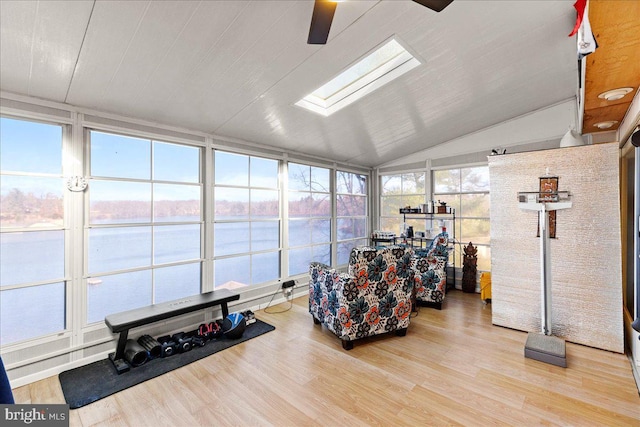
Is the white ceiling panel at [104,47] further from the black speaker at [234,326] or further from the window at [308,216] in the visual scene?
the window at [308,216]

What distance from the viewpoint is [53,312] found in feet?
8.69

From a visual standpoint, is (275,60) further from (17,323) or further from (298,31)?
(17,323)

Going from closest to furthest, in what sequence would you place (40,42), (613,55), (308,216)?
(613,55)
(40,42)
(308,216)

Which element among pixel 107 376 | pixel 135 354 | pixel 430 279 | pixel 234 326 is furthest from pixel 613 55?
pixel 107 376

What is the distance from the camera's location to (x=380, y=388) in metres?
2.32

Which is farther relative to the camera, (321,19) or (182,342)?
(182,342)

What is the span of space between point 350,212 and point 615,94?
424 cm

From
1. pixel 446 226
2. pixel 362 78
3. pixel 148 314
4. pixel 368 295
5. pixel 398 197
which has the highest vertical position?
pixel 362 78

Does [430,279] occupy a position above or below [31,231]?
below

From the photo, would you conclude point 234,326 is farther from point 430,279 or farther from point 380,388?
point 430,279

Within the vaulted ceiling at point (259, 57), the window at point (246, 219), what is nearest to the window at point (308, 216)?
the window at point (246, 219)

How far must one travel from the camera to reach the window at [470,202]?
15.9 feet

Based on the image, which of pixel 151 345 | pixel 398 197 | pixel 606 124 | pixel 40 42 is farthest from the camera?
pixel 398 197

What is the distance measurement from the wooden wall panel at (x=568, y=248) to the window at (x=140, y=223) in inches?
146
